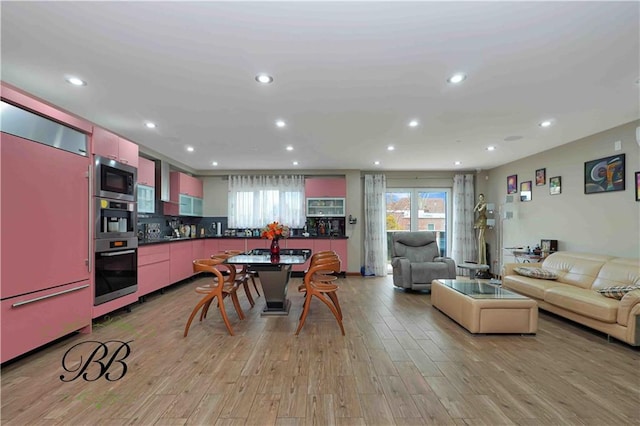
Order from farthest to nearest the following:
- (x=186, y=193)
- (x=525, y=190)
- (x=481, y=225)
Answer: (x=481, y=225) → (x=186, y=193) → (x=525, y=190)

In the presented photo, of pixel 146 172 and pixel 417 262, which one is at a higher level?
pixel 146 172

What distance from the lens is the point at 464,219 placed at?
273 inches

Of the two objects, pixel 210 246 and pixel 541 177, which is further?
pixel 210 246

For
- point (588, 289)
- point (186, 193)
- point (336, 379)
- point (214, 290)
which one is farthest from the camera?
point (186, 193)

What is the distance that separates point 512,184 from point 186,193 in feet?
23.1

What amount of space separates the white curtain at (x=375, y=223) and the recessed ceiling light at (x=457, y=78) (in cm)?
441

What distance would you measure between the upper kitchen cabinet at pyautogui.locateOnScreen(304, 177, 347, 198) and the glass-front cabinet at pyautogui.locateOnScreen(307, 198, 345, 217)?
139 millimetres

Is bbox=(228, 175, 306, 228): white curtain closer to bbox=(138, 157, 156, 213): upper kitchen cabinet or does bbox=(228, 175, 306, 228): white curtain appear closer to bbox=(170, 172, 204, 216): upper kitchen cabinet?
bbox=(170, 172, 204, 216): upper kitchen cabinet

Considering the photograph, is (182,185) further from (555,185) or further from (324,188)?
(555,185)

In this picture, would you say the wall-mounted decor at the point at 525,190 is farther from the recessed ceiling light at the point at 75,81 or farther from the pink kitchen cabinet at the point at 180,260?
the recessed ceiling light at the point at 75,81

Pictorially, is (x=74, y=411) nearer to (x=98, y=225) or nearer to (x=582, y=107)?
(x=98, y=225)

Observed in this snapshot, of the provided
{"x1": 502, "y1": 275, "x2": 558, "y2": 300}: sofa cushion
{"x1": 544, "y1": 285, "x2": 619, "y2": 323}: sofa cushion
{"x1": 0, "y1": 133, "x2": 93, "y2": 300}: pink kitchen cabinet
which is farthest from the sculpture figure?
{"x1": 0, "y1": 133, "x2": 93, "y2": 300}: pink kitchen cabinet

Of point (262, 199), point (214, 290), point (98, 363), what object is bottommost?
point (98, 363)

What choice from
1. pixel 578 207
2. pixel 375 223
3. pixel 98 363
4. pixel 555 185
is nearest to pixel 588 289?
pixel 578 207
